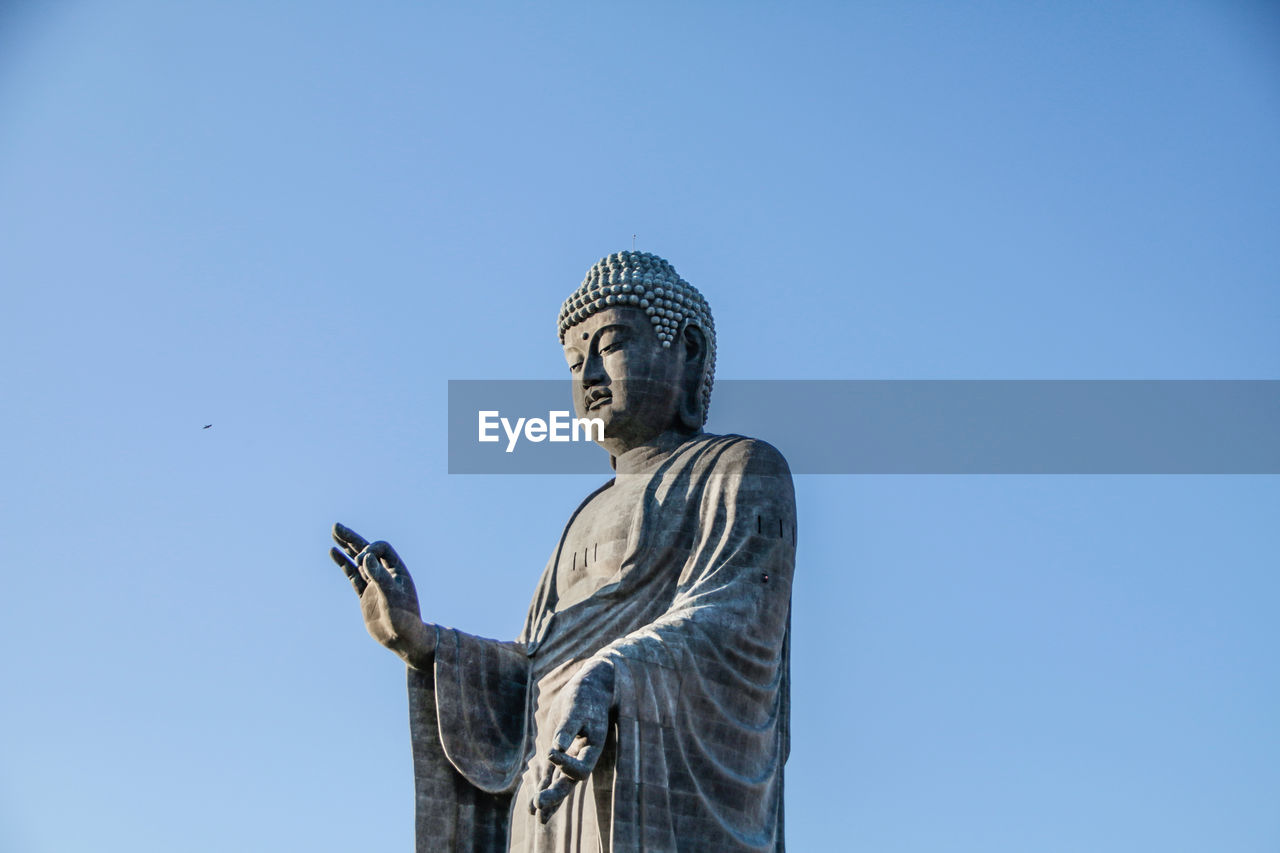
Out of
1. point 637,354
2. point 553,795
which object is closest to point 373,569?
point 637,354

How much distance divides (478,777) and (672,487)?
2.86 m

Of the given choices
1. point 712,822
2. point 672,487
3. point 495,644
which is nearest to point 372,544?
point 495,644

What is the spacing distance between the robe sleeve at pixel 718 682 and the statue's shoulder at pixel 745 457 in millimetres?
12

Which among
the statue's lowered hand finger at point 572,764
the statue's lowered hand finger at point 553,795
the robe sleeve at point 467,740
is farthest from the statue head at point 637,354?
the statue's lowered hand finger at point 553,795

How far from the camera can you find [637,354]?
18.5m

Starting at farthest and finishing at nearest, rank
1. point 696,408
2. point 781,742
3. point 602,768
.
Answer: point 696,408 < point 781,742 < point 602,768

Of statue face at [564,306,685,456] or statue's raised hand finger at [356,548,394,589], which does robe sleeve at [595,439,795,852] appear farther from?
statue's raised hand finger at [356,548,394,589]

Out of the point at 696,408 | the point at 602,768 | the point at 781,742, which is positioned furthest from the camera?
the point at 696,408

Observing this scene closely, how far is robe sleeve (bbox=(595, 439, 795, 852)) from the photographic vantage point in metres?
16.1

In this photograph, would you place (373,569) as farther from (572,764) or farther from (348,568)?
(572,764)

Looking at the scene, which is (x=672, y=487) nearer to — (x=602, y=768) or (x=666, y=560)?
(x=666, y=560)

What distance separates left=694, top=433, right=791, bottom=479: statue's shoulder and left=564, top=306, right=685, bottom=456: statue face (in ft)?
2.12

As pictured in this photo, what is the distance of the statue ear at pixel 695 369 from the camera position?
1886cm

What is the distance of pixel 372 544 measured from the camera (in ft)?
57.8
